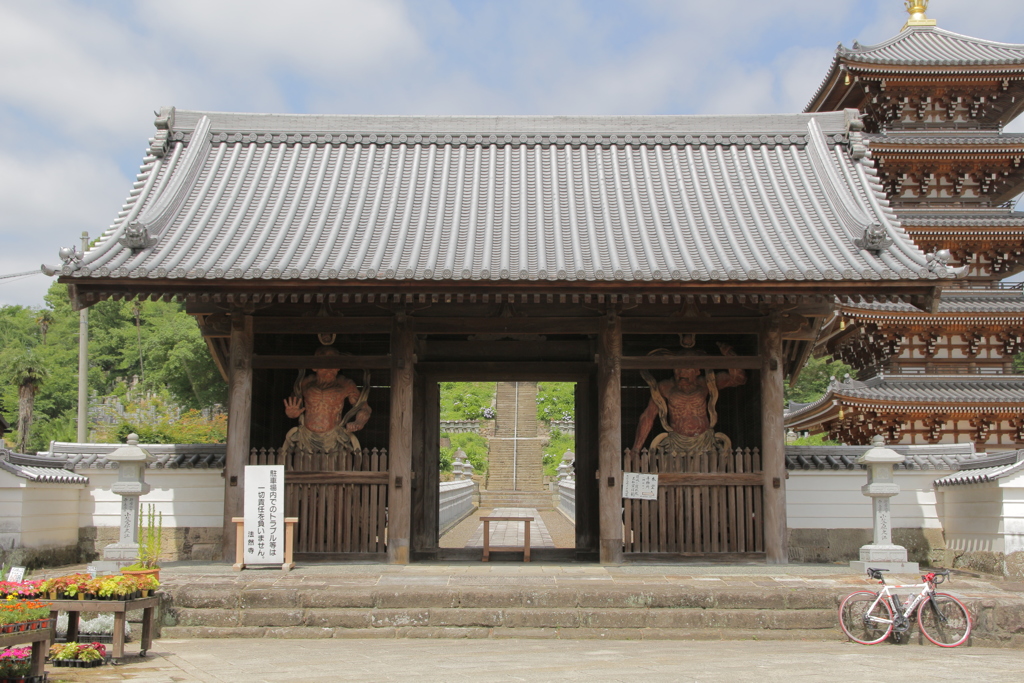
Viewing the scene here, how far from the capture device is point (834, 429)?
22.0 meters

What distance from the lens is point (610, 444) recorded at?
1104 cm

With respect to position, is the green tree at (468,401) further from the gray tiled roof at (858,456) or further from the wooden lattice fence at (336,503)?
the wooden lattice fence at (336,503)

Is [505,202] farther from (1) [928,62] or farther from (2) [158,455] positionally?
(1) [928,62]

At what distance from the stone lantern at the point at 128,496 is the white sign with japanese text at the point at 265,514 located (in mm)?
1234

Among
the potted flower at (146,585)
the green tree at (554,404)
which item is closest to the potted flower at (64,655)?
the potted flower at (146,585)

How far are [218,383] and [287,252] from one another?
103 ft

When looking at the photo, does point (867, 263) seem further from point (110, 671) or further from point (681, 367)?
point (110, 671)

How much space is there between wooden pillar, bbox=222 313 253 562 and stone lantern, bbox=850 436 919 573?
750 centimetres

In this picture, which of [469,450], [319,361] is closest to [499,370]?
[319,361]

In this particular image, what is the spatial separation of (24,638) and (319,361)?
5595 millimetres

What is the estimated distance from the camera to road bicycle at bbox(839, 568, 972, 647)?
27.6 feet

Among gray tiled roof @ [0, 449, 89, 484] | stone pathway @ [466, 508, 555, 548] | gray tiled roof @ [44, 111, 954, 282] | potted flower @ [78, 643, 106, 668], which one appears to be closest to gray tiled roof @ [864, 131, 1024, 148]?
gray tiled roof @ [44, 111, 954, 282]

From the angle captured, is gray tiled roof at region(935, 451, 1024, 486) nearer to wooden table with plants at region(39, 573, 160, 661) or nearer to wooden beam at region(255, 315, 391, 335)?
wooden beam at region(255, 315, 391, 335)

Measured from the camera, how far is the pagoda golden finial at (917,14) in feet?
78.7
